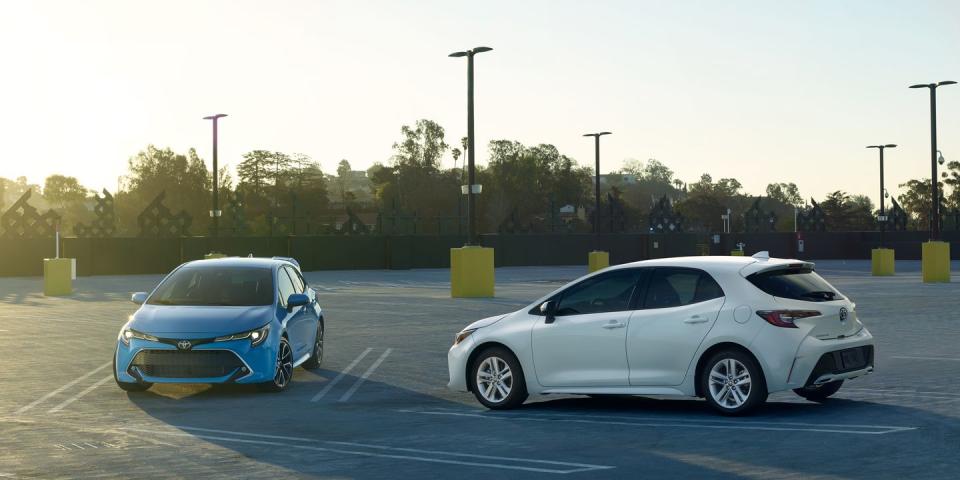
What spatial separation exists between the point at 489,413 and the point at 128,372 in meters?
3.99

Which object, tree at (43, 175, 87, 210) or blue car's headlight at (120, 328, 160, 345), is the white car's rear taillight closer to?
blue car's headlight at (120, 328, 160, 345)

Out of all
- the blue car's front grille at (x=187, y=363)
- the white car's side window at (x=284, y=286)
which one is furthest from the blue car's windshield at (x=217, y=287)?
the blue car's front grille at (x=187, y=363)

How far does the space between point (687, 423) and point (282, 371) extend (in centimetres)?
482

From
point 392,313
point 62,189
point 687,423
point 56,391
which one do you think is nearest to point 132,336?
point 56,391

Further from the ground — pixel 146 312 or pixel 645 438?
pixel 146 312

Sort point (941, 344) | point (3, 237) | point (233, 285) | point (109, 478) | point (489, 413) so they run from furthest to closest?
point (3, 237), point (941, 344), point (233, 285), point (489, 413), point (109, 478)

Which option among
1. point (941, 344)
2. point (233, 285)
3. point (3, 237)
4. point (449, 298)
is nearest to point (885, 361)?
point (941, 344)

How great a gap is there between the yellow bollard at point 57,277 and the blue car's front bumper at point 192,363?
26.9 m

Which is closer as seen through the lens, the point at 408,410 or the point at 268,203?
the point at 408,410

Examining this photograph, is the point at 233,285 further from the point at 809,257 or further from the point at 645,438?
the point at 809,257

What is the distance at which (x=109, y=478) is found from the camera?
27.7ft

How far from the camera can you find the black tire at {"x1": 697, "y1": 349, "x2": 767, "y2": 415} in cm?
1102

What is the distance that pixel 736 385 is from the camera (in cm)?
1115

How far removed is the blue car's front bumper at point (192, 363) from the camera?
13.0 m
